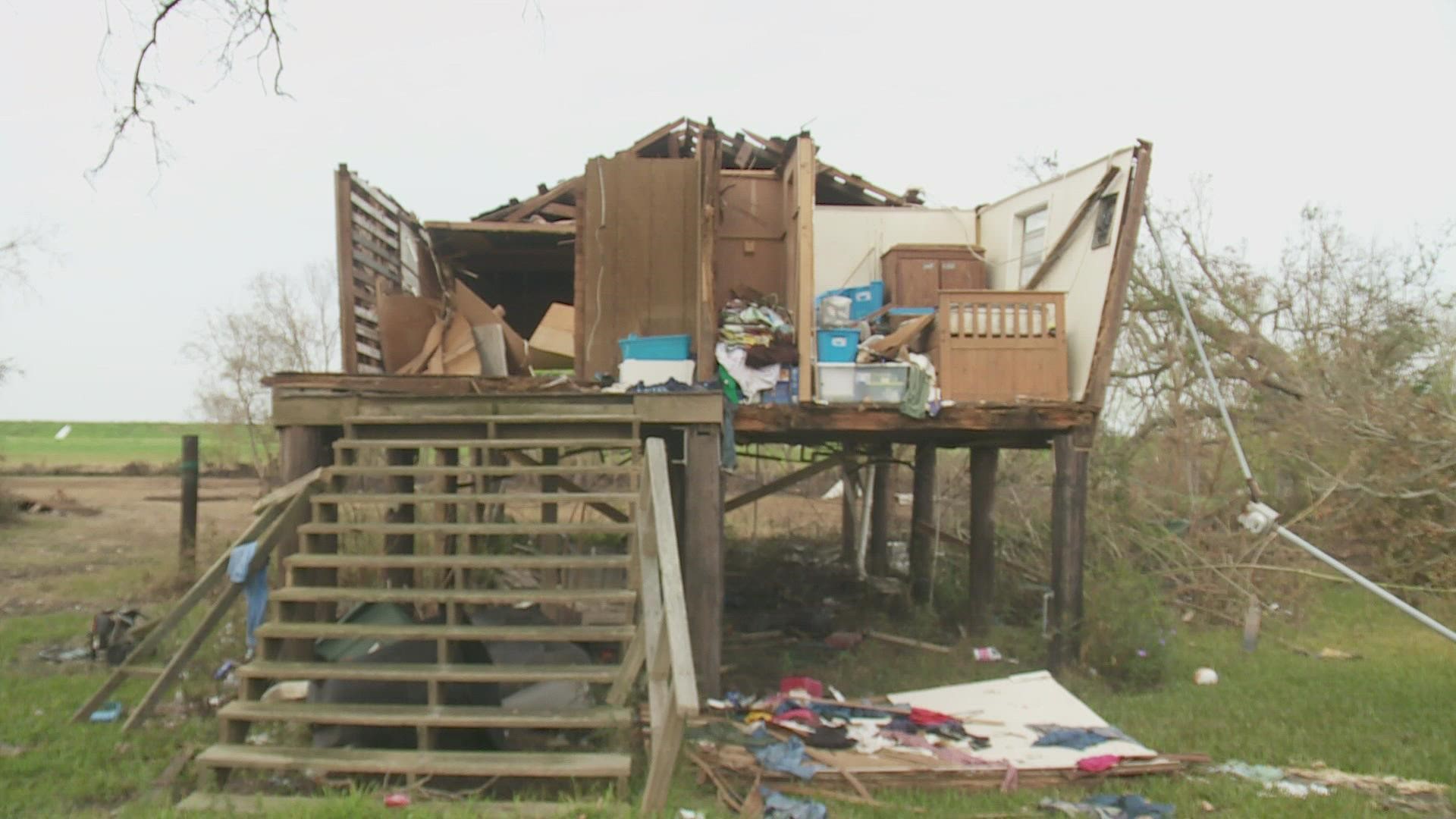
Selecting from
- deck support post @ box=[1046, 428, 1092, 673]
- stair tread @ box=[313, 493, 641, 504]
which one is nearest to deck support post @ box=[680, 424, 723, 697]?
stair tread @ box=[313, 493, 641, 504]

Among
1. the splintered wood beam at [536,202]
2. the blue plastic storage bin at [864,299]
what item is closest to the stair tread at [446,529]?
the blue plastic storage bin at [864,299]

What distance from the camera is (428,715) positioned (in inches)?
228

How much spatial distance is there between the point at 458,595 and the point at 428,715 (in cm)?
78

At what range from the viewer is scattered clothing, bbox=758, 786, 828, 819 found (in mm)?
5332

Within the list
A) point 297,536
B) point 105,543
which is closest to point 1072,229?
point 297,536

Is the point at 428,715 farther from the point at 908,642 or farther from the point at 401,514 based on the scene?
the point at 908,642

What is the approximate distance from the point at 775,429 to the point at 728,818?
4.05 metres

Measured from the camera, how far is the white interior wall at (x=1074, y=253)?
353 inches

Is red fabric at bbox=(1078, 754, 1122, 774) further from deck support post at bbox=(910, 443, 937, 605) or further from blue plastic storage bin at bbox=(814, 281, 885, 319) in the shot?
deck support post at bbox=(910, 443, 937, 605)

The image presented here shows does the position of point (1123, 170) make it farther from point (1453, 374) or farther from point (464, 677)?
point (1453, 374)

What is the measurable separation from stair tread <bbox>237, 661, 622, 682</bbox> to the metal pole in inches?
318

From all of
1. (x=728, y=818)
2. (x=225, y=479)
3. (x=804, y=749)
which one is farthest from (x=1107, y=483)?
(x=225, y=479)

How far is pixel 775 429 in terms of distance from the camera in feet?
28.8

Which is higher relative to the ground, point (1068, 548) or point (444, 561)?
point (444, 561)
